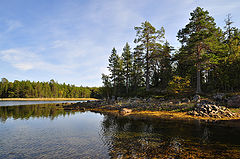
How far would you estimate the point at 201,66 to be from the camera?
31625 millimetres

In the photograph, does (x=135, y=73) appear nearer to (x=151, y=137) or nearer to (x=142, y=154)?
(x=151, y=137)

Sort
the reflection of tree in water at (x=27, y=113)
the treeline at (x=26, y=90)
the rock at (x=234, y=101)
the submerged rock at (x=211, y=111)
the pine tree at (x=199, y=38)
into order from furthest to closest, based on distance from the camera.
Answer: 1. the treeline at (x=26, y=90)
2. the pine tree at (x=199, y=38)
3. the reflection of tree in water at (x=27, y=113)
4. the rock at (x=234, y=101)
5. the submerged rock at (x=211, y=111)

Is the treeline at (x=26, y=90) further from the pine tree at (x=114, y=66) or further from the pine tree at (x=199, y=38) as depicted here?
the pine tree at (x=199, y=38)

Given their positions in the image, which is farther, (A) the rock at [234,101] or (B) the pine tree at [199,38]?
(B) the pine tree at [199,38]

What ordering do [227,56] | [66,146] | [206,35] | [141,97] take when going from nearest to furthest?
[66,146]
[206,35]
[227,56]
[141,97]

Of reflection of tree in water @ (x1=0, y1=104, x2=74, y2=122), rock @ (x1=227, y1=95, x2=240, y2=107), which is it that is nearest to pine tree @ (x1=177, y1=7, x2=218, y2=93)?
rock @ (x1=227, y1=95, x2=240, y2=107)

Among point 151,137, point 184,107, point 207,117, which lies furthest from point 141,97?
point 151,137

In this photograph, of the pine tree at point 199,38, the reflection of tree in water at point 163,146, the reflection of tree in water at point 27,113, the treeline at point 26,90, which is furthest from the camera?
the treeline at point 26,90

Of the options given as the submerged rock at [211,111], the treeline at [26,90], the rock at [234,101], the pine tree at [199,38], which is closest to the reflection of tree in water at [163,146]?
the submerged rock at [211,111]

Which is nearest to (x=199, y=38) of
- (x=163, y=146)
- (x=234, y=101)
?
(x=234, y=101)

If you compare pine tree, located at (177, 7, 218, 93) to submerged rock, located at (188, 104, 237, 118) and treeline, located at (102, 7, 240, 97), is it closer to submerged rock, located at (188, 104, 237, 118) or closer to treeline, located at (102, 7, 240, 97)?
treeline, located at (102, 7, 240, 97)

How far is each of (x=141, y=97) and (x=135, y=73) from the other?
19.6 meters

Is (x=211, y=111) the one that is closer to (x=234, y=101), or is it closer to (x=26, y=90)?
Result: (x=234, y=101)

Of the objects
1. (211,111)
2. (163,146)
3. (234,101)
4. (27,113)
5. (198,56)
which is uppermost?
(198,56)
